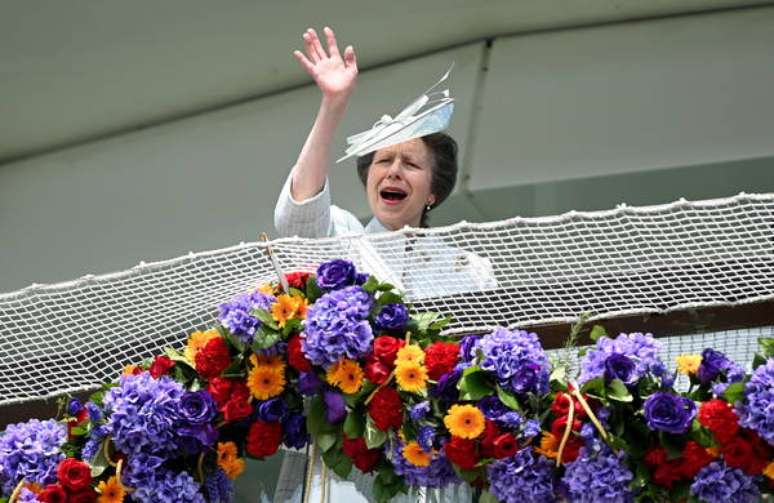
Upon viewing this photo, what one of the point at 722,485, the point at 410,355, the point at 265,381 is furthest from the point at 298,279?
the point at 722,485

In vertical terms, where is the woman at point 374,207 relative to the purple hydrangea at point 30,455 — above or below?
above

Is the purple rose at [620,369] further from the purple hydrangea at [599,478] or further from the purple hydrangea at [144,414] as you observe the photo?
the purple hydrangea at [144,414]

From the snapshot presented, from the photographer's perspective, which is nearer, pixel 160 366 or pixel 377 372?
pixel 377 372

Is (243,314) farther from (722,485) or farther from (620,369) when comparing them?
(722,485)

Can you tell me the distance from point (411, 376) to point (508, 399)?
19 centimetres

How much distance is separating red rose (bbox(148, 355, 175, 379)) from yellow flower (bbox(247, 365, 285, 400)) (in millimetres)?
169

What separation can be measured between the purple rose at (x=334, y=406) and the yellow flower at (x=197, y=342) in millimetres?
253

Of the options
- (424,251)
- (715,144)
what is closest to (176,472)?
(424,251)

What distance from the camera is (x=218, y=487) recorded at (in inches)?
135

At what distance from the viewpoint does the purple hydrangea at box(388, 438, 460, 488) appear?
3.18m

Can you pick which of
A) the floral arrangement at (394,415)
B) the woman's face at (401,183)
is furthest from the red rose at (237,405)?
the woman's face at (401,183)

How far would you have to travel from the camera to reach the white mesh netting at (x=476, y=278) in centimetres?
361

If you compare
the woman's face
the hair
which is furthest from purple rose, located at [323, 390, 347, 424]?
the hair

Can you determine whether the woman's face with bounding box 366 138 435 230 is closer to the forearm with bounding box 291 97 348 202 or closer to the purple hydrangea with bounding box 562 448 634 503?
the forearm with bounding box 291 97 348 202
